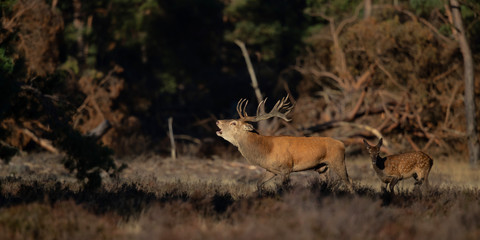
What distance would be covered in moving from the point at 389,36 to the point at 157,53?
13898 millimetres

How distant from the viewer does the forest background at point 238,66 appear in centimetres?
2225

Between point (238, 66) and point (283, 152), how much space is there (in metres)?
24.5

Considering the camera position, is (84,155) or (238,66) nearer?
(84,155)

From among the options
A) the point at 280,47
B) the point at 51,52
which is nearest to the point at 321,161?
the point at 51,52

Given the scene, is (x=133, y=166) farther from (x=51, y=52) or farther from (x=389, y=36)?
(x=389, y=36)

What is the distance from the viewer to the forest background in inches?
876

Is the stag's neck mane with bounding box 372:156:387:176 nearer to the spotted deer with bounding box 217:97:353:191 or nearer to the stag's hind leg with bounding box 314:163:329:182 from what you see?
the spotted deer with bounding box 217:97:353:191

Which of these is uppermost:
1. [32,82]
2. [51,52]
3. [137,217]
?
[51,52]

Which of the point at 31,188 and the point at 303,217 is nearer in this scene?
the point at 303,217

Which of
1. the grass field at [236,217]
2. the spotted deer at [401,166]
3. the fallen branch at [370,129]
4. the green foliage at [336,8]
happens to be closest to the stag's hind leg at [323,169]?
the spotted deer at [401,166]

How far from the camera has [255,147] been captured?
40.2 feet

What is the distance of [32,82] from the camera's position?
38.9ft

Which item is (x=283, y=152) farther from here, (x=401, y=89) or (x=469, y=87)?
(x=401, y=89)

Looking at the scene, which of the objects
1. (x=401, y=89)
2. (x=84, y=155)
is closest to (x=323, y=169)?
(x=84, y=155)
